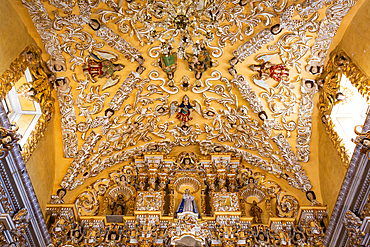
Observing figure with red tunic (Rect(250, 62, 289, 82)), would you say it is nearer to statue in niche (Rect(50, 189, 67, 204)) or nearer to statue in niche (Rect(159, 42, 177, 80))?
statue in niche (Rect(159, 42, 177, 80))

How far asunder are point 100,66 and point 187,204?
476cm

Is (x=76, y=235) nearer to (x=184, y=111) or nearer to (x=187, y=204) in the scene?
(x=187, y=204)

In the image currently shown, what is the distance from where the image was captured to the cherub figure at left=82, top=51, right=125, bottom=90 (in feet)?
33.3

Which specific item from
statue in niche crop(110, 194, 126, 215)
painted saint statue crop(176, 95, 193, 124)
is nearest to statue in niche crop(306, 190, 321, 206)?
painted saint statue crop(176, 95, 193, 124)

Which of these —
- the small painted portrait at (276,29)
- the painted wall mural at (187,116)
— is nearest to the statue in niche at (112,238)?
the painted wall mural at (187,116)

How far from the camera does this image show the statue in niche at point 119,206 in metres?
10.8

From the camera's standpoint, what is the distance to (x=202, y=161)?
11.9 m

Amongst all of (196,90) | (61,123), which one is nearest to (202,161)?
(196,90)

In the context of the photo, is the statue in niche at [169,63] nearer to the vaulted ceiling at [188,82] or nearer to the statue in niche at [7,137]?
the vaulted ceiling at [188,82]

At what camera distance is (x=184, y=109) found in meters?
11.4

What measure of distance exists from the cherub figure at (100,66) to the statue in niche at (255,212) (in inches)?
226

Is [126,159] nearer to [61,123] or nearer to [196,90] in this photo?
[61,123]

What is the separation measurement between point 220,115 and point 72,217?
5370mm

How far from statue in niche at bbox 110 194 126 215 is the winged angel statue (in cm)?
307
